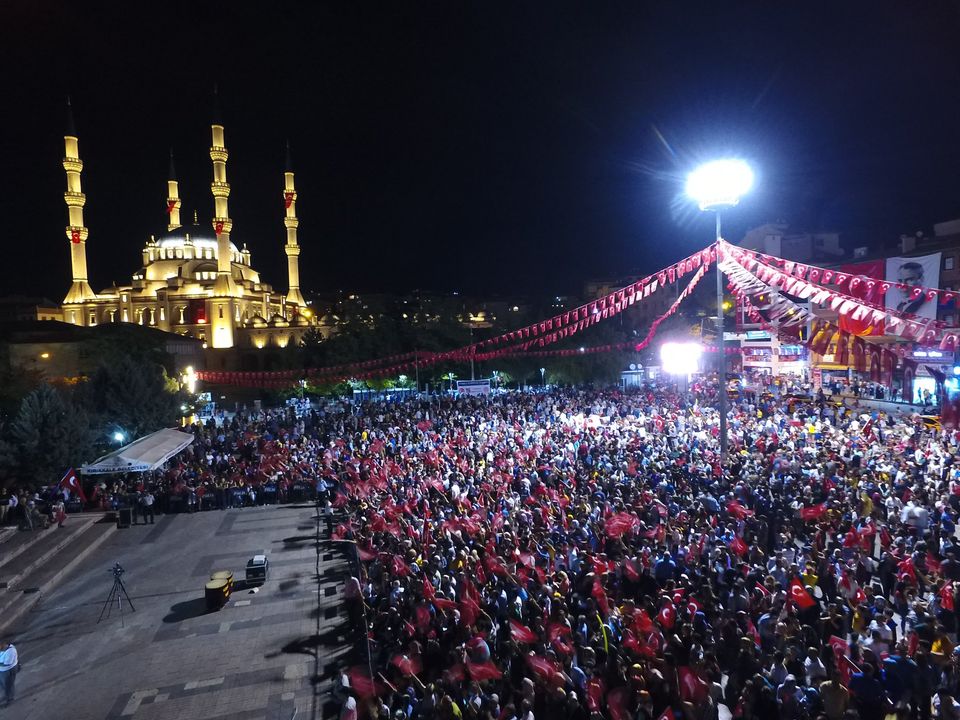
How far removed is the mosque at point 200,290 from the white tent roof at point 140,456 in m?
35.3

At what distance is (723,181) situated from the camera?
1274 cm

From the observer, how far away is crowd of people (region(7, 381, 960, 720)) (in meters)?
5.50

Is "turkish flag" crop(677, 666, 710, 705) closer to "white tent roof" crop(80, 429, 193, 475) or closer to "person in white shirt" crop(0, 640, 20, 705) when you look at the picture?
"person in white shirt" crop(0, 640, 20, 705)

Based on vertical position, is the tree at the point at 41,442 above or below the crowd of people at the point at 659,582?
above

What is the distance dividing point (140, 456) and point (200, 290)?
154 ft

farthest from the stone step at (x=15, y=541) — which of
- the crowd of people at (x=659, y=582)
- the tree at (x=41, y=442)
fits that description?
the crowd of people at (x=659, y=582)

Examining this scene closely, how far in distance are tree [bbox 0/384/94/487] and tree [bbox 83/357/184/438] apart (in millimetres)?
4470

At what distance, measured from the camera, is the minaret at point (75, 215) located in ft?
167

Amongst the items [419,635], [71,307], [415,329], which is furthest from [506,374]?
[71,307]

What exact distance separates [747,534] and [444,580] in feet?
18.3

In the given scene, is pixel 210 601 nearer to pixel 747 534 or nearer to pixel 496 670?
pixel 496 670

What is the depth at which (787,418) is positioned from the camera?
2034 centimetres

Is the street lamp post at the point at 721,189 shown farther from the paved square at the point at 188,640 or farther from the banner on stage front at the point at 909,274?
the banner on stage front at the point at 909,274

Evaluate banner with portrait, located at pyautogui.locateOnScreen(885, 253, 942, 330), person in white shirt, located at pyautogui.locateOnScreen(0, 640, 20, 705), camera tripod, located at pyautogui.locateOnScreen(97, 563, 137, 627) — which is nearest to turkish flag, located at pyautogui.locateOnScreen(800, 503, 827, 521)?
camera tripod, located at pyautogui.locateOnScreen(97, 563, 137, 627)
